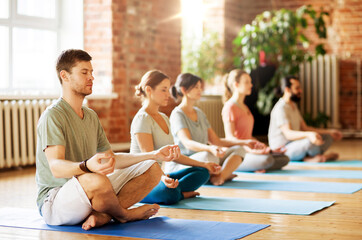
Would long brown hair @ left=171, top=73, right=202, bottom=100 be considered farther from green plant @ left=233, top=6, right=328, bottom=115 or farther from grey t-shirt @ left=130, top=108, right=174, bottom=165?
green plant @ left=233, top=6, right=328, bottom=115

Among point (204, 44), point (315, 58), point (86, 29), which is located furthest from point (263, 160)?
point (315, 58)

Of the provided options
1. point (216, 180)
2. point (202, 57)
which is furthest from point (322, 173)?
point (202, 57)

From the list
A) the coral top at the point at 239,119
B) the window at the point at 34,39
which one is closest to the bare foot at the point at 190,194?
the coral top at the point at 239,119

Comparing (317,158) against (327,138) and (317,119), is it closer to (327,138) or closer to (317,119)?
(327,138)

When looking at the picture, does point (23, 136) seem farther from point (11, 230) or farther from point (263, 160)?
point (11, 230)

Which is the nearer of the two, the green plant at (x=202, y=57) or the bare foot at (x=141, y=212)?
the bare foot at (x=141, y=212)

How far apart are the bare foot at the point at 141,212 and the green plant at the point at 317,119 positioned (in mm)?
6182

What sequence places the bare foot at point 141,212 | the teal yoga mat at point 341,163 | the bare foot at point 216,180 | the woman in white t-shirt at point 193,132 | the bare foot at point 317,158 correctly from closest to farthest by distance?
the bare foot at point 141,212 < the woman in white t-shirt at point 193,132 < the bare foot at point 216,180 < the teal yoga mat at point 341,163 < the bare foot at point 317,158

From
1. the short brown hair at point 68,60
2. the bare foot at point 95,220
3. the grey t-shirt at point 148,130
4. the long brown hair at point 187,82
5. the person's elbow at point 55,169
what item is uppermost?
the short brown hair at point 68,60

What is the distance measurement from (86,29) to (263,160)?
8.66 feet

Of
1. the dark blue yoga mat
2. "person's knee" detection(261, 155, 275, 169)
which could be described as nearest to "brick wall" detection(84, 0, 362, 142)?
"person's knee" detection(261, 155, 275, 169)

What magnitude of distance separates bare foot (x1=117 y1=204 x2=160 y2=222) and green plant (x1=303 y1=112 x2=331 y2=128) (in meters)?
6.18

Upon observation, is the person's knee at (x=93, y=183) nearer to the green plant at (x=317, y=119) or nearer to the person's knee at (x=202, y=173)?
the person's knee at (x=202, y=173)

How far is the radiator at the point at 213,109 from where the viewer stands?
8.59 meters
